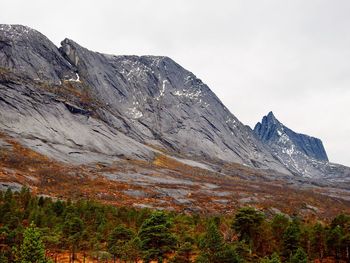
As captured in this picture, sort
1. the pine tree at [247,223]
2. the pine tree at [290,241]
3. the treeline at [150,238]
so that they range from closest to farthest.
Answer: the treeline at [150,238]
the pine tree at [290,241]
the pine tree at [247,223]

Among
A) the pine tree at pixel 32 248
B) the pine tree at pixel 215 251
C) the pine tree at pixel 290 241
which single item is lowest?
the pine tree at pixel 32 248

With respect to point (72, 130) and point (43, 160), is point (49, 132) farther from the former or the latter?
point (43, 160)

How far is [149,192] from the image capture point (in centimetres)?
11600

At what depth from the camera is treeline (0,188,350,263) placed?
158 feet

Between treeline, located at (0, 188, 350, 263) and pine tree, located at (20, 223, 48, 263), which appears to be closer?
pine tree, located at (20, 223, 48, 263)

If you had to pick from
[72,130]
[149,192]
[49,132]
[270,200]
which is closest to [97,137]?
[72,130]

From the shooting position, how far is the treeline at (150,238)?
1897 inches

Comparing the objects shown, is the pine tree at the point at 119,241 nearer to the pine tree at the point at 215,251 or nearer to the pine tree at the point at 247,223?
the pine tree at the point at 215,251

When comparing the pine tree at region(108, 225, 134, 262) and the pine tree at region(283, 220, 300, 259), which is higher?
the pine tree at region(283, 220, 300, 259)

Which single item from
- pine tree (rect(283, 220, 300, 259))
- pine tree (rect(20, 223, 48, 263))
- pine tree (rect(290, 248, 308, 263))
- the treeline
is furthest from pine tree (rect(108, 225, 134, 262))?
pine tree (rect(283, 220, 300, 259))

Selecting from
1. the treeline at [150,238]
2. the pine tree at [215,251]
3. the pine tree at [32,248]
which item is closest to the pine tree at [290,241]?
the treeline at [150,238]

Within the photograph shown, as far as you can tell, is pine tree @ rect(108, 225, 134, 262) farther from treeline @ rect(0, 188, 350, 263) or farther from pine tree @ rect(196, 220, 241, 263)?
pine tree @ rect(196, 220, 241, 263)

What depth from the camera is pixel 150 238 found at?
49.9 meters

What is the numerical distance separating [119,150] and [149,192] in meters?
54.6
